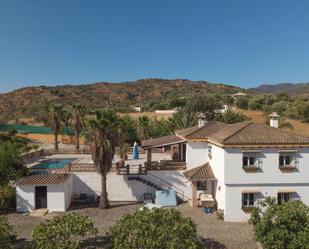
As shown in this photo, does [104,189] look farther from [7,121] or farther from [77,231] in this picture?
[7,121]

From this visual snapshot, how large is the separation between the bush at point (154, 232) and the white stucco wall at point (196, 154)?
13.3 meters

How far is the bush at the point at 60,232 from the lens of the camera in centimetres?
1356

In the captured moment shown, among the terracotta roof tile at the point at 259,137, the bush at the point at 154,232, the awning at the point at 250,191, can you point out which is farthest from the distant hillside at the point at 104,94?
the bush at the point at 154,232

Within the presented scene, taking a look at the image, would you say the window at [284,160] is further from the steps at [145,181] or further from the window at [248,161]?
the steps at [145,181]

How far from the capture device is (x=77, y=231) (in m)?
14.5

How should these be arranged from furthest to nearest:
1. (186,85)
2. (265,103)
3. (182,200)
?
(186,85) < (265,103) < (182,200)

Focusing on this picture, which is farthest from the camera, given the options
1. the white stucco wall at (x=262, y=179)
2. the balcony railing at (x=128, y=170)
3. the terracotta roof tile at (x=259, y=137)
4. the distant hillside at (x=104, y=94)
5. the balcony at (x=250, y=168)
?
the distant hillside at (x=104, y=94)

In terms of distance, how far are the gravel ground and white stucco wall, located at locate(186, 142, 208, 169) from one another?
370 cm

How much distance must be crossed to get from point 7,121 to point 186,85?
11971cm

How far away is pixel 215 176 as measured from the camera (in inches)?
992

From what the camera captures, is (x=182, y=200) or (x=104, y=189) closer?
(x=104, y=189)

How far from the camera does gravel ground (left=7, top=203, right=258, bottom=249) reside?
1873 cm

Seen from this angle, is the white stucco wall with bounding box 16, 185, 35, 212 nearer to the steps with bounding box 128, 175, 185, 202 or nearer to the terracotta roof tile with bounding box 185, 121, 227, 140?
the steps with bounding box 128, 175, 185, 202

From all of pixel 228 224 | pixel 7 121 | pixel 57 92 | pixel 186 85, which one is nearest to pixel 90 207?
pixel 228 224
